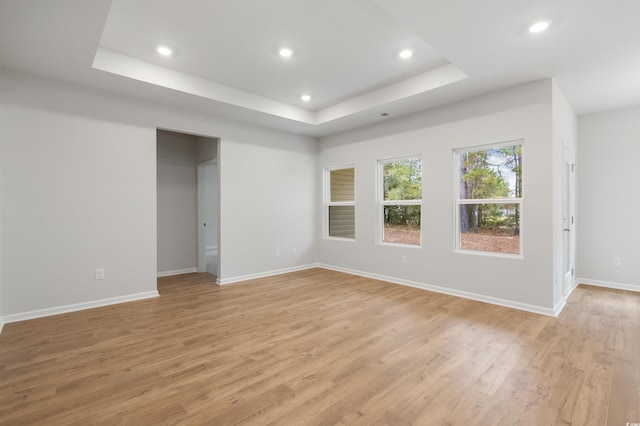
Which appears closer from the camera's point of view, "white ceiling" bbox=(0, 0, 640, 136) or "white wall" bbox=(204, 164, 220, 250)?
"white ceiling" bbox=(0, 0, 640, 136)

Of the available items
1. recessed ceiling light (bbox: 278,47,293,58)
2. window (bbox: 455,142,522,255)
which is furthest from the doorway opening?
window (bbox: 455,142,522,255)

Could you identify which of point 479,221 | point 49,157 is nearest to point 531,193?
point 479,221

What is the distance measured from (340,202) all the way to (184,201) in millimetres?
2994

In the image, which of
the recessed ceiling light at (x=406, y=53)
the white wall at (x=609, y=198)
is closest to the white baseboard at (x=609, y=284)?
the white wall at (x=609, y=198)

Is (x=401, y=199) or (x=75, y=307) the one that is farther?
(x=401, y=199)

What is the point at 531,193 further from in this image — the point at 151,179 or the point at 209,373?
the point at 151,179

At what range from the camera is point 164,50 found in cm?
323

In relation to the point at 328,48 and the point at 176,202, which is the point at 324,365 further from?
the point at 176,202

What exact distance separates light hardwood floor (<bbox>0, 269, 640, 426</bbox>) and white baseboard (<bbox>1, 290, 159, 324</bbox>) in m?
0.14

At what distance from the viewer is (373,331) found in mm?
2955

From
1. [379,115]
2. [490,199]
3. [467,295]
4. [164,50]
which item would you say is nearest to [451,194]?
[490,199]

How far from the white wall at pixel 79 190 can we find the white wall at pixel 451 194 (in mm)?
2261

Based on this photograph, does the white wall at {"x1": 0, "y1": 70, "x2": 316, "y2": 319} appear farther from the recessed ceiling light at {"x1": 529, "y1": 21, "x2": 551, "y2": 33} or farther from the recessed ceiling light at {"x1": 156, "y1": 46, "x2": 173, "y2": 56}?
the recessed ceiling light at {"x1": 529, "y1": 21, "x2": 551, "y2": 33}

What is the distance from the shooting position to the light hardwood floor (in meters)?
1.78
